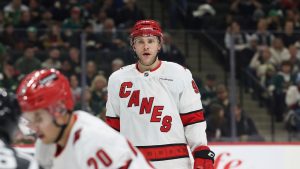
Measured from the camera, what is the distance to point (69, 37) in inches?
365

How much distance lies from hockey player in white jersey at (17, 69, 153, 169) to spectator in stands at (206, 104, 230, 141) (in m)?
5.62

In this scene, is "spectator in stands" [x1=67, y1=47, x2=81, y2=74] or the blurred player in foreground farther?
"spectator in stands" [x1=67, y1=47, x2=81, y2=74]

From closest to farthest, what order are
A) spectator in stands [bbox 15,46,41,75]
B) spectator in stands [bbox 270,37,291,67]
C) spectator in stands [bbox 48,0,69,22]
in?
spectator in stands [bbox 15,46,41,75], spectator in stands [bbox 270,37,291,67], spectator in stands [bbox 48,0,69,22]

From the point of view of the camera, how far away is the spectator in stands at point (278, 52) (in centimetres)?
960

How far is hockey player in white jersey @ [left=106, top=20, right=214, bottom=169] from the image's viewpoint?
187 inches

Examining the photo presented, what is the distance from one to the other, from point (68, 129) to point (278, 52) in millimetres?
6596

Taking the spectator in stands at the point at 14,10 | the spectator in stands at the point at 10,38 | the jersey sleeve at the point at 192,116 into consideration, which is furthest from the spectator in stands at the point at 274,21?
the jersey sleeve at the point at 192,116

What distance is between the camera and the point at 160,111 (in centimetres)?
478

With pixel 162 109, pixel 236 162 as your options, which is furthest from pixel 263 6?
pixel 162 109

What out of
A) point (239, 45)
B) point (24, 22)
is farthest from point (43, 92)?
point (24, 22)

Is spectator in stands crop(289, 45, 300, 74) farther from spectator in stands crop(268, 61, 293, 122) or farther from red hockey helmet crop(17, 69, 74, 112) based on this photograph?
red hockey helmet crop(17, 69, 74, 112)

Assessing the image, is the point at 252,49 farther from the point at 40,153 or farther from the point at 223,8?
the point at 40,153

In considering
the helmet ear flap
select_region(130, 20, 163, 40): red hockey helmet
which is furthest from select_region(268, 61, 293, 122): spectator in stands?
the helmet ear flap

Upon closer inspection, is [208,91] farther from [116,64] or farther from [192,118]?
[192,118]
